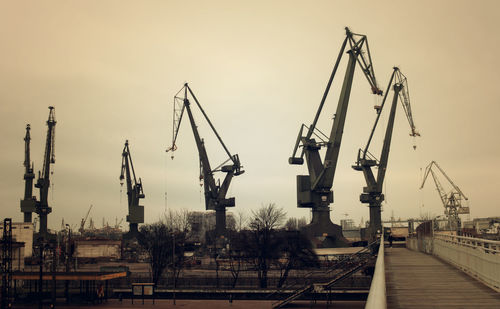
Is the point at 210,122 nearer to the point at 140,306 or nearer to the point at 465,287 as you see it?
the point at 140,306

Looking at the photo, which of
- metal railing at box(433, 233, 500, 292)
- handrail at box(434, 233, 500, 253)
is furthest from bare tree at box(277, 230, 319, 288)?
metal railing at box(433, 233, 500, 292)

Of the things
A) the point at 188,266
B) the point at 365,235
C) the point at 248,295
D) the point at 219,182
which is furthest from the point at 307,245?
the point at 219,182

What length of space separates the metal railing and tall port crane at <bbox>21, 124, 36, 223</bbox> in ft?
349

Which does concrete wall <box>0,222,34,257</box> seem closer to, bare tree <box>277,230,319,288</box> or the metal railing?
bare tree <box>277,230,319,288</box>

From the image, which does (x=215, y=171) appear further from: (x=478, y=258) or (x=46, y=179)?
(x=478, y=258)

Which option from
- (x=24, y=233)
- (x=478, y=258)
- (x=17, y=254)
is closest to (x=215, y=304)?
(x=17, y=254)

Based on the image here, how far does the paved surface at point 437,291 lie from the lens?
10.4m

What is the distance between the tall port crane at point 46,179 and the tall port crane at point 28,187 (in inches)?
65.2

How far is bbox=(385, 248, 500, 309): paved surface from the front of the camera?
10.4 meters

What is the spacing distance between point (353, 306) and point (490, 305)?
36.4 meters

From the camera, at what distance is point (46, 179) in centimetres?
11244

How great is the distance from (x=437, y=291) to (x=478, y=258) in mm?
3553

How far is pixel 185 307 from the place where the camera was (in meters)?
47.2

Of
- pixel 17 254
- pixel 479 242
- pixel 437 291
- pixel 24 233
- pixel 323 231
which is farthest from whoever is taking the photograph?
pixel 24 233
